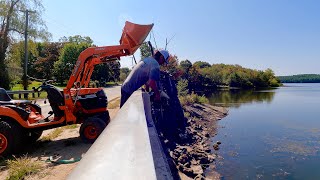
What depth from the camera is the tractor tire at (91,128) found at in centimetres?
730

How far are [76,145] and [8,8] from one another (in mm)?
23421

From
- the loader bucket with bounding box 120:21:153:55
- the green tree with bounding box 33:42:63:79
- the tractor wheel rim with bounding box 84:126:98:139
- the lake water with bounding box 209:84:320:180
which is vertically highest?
the green tree with bounding box 33:42:63:79

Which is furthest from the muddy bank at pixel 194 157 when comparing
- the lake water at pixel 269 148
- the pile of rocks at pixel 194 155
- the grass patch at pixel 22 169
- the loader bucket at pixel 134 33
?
the grass patch at pixel 22 169

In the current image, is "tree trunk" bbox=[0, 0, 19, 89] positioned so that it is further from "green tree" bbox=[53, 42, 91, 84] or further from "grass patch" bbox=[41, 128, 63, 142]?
"green tree" bbox=[53, 42, 91, 84]

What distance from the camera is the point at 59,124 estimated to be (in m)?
7.52

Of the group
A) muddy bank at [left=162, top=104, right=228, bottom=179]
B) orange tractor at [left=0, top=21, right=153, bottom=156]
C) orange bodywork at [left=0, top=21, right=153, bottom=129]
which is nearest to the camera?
orange tractor at [left=0, top=21, right=153, bottom=156]

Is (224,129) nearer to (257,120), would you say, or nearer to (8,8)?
(257,120)

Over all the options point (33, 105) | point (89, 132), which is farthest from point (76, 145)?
point (33, 105)

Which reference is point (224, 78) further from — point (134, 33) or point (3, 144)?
point (3, 144)

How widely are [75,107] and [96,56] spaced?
1460mm

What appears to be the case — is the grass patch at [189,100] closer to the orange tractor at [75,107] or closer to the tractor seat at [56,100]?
the orange tractor at [75,107]

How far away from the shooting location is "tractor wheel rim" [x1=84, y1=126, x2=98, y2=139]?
7.42 metres

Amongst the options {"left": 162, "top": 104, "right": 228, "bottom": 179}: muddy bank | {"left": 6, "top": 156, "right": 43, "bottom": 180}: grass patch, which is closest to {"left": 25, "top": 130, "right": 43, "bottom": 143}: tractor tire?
{"left": 6, "top": 156, "right": 43, "bottom": 180}: grass patch

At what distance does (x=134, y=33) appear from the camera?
7215mm
